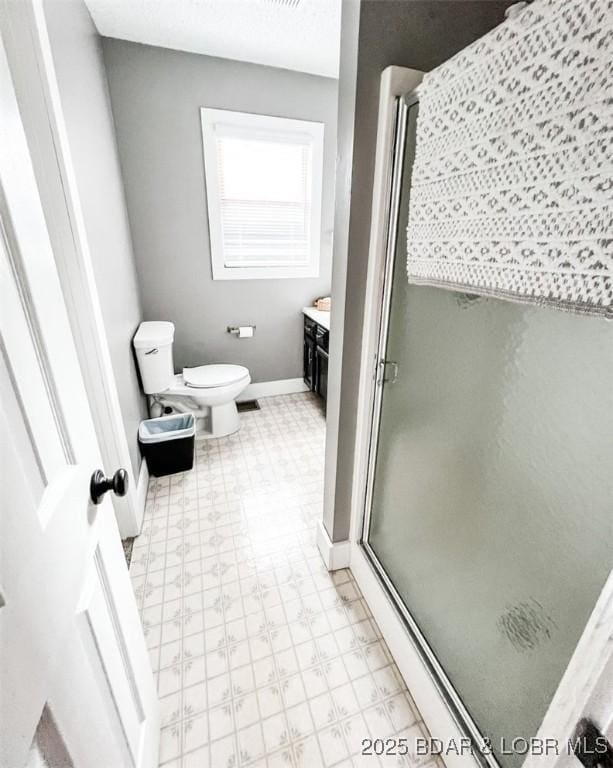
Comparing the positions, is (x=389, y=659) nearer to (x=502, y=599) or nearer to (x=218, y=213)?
(x=502, y=599)

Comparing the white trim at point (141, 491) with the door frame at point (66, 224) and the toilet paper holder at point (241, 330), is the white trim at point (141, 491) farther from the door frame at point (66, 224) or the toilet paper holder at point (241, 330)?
the toilet paper holder at point (241, 330)

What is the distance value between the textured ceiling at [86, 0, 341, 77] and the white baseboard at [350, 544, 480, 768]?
253cm

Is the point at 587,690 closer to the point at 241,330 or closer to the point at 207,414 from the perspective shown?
the point at 207,414

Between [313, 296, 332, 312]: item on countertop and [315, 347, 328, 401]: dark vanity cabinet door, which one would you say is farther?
[313, 296, 332, 312]: item on countertop

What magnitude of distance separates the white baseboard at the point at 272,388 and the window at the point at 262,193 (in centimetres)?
93

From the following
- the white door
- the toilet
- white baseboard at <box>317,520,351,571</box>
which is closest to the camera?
the white door

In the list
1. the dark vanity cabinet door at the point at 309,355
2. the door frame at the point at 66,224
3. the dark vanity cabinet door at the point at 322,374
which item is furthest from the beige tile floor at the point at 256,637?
the dark vanity cabinet door at the point at 309,355

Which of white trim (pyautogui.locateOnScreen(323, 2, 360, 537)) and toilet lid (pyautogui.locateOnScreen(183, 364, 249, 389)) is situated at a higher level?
white trim (pyautogui.locateOnScreen(323, 2, 360, 537))

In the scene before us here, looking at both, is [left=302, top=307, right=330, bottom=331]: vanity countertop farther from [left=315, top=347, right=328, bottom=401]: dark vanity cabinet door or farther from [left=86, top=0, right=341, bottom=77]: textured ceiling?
[left=86, top=0, right=341, bottom=77]: textured ceiling

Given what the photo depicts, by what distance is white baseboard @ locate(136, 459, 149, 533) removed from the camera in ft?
5.85

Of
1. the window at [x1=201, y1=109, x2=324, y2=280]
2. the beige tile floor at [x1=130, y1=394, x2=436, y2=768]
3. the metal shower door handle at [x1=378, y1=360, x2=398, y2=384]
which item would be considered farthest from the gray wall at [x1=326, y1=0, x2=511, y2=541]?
the window at [x1=201, y1=109, x2=324, y2=280]

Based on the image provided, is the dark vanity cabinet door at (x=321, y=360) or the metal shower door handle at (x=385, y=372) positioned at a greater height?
the metal shower door handle at (x=385, y=372)

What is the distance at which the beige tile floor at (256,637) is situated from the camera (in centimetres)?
104

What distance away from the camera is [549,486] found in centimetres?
66
